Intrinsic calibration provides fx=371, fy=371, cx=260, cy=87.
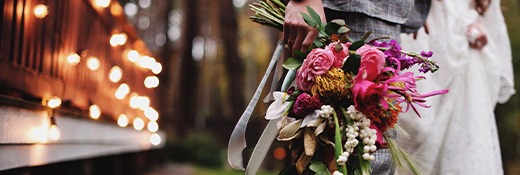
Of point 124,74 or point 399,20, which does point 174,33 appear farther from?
point 399,20

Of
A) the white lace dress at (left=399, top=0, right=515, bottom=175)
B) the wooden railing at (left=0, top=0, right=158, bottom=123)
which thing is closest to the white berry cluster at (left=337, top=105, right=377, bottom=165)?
the wooden railing at (left=0, top=0, right=158, bottom=123)

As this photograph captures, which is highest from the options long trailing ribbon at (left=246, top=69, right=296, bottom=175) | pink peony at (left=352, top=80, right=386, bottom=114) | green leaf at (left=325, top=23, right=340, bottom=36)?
green leaf at (left=325, top=23, right=340, bottom=36)

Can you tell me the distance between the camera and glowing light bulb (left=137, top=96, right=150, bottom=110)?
6381mm

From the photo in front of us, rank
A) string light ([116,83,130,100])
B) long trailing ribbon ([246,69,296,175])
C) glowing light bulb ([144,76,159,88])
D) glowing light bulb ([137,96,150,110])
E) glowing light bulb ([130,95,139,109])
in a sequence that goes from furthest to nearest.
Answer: glowing light bulb ([144,76,159,88])
glowing light bulb ([137,96,150,110])
glowing light bulb ([130,95,139,109])
string light ([116,83,130,100])
long trailing ribbon ([246,69,296,175])

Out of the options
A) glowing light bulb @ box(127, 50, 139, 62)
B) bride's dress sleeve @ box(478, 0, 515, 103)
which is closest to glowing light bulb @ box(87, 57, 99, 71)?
glowing light bulb @ box(127, 50, 139, 62)

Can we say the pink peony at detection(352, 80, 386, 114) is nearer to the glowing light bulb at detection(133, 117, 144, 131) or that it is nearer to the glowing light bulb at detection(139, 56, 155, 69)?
the glowing light bulb at detection(133, 117, 144, 131)

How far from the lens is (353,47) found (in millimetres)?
1363

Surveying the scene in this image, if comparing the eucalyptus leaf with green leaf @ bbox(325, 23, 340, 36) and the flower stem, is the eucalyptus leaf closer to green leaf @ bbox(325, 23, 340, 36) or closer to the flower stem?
green leaf @ bbox(325, 23, 340, 36)

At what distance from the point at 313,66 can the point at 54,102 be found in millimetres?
2179

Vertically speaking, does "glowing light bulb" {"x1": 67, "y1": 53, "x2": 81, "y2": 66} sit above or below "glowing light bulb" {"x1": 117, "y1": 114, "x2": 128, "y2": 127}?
above

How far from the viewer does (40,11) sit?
2473mm

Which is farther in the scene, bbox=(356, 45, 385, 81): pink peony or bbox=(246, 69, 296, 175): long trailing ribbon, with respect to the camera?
bbox=(246, 69, 296, 175): long trailing ribbon

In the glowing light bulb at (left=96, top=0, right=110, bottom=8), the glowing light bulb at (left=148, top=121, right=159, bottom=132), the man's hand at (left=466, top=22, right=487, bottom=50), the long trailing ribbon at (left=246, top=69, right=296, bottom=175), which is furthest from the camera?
the glowing light bulb at (left=148, top=121, right=159, bottom=132)

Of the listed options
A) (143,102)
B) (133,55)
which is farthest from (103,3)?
(143,102)
